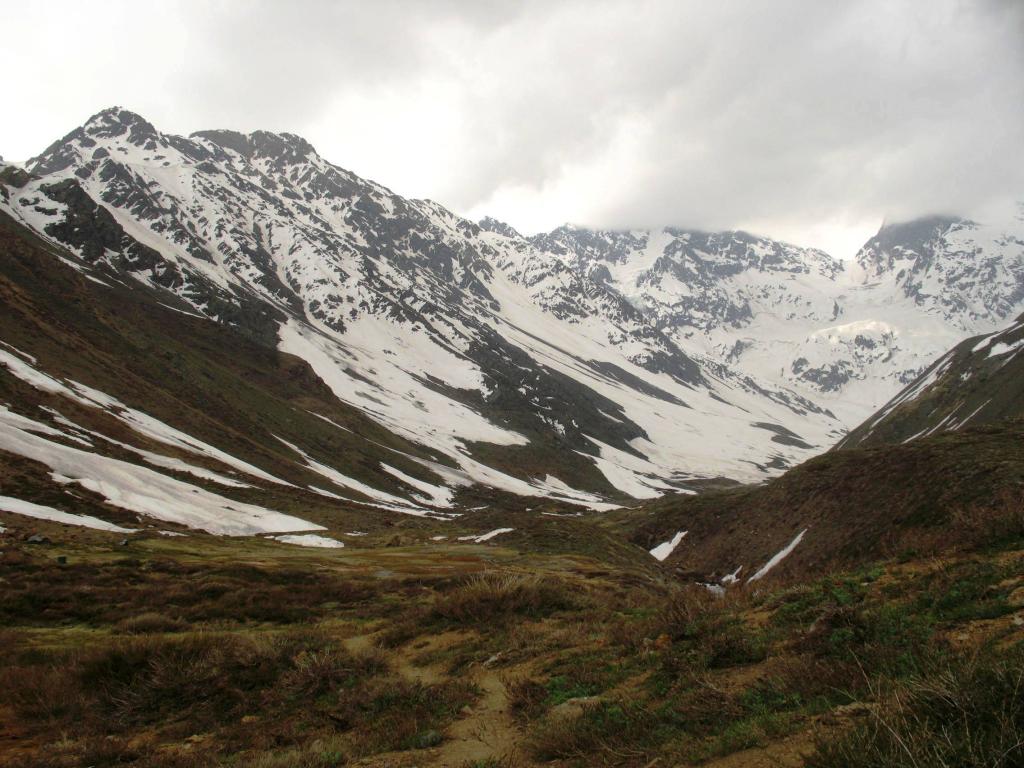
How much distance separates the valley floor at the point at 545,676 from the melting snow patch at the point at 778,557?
1943 centimetres

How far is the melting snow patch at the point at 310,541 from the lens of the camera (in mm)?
46656

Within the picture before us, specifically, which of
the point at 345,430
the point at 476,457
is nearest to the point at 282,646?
the point at 345,430

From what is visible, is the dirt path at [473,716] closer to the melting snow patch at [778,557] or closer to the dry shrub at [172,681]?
the dry shrub at [172,681]

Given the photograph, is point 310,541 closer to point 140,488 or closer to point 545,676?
point 140,488

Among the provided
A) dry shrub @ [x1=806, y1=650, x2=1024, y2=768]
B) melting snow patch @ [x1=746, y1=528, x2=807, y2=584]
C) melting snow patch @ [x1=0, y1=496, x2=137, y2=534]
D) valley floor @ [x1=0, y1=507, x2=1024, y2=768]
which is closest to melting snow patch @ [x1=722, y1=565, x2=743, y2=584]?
melting snow patch @ [x1=746, y1=528, x2=807, y2=584]

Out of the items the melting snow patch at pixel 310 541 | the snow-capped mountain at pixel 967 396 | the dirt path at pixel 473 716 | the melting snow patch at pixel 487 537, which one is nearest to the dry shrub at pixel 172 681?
the dirt path at pixel 473 716

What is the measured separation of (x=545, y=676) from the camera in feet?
→ 36.0

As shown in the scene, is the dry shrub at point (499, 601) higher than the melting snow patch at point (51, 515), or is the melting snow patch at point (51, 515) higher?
the dry shrub at point (499, 601)

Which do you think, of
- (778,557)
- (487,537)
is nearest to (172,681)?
(778,557)

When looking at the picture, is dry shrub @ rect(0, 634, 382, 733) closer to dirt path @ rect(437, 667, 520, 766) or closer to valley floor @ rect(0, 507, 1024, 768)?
valley floor @ rect(0, 507, 1024, 768)

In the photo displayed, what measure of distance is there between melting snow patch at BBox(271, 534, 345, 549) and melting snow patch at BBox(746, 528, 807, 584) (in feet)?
98.4

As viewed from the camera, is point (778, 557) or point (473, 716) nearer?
point (473, 716)

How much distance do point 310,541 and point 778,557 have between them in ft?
115

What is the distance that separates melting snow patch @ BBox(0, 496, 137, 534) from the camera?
31609mm
